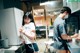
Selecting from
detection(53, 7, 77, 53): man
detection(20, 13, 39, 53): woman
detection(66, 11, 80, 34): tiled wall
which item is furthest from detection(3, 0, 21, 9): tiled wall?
detection(66, 11, 80, 34): tiled wall

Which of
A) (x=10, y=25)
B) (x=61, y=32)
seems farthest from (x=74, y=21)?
(x=10, y=25)

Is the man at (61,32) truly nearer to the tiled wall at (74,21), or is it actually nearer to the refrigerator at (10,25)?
the tiled wall at (74,21)

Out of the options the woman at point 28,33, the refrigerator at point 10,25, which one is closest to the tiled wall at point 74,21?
the woman at point 28,33

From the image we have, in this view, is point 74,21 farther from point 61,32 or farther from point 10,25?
point 10,25

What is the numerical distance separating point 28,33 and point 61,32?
0.64 metres

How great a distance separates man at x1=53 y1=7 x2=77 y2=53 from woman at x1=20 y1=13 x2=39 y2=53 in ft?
1.39

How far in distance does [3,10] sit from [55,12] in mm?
948

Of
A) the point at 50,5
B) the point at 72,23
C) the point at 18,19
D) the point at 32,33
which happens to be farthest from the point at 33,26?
the point at 72,23

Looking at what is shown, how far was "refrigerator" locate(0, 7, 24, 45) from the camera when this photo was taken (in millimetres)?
2791

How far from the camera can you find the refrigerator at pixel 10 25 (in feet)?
9.16

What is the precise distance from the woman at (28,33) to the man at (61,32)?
0.42 m

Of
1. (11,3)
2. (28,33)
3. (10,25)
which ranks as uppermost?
(11,3)

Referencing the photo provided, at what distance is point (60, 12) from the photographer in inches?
115

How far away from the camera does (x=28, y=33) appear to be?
3062mm
